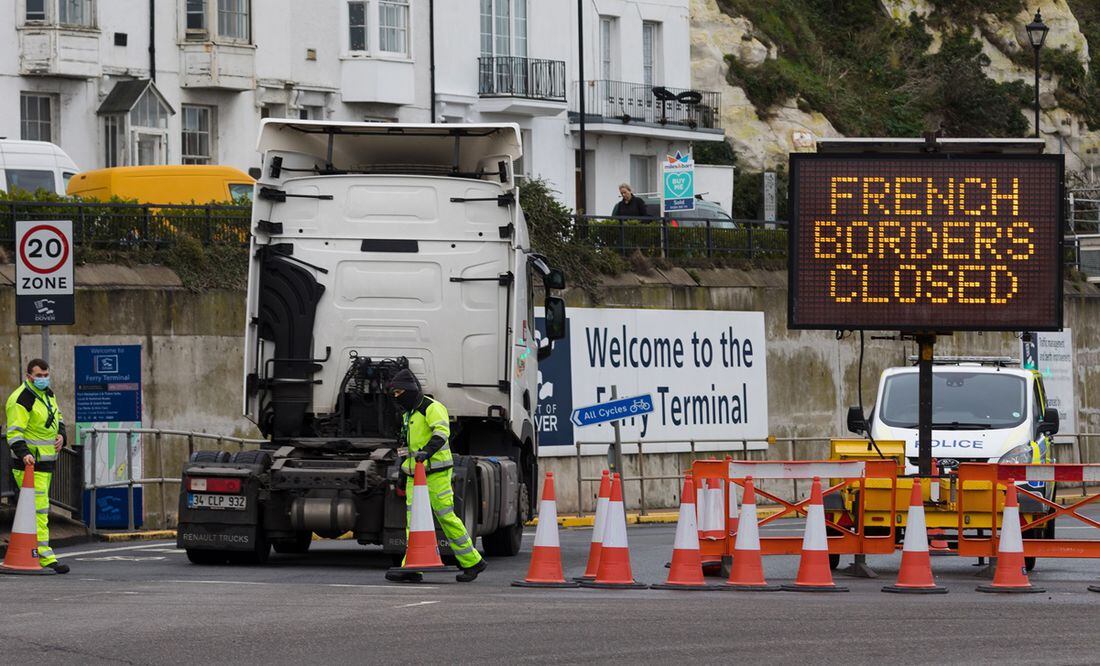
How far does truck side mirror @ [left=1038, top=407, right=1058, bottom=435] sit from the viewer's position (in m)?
22.9

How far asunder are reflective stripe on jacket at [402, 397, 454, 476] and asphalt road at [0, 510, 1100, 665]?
3.03 ft

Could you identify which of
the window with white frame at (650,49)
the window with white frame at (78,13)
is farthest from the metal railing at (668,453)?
the window with white frame at (650,49)

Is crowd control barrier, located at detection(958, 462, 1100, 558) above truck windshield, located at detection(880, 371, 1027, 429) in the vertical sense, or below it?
below

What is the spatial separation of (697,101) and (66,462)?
1358 inches

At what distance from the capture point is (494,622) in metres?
13.7

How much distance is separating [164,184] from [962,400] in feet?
53.6

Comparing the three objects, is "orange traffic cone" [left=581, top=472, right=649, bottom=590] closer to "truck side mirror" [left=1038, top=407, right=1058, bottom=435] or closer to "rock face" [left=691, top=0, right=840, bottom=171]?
"truck side mirror" [left=1038, top=407, right=1058, bottom=435]

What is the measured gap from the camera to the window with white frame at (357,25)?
155 ft

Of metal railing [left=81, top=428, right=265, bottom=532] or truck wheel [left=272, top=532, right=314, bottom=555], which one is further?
metal railing [left=81, top=428, right=265, bottom=532]

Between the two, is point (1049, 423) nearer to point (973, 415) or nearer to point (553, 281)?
point (973, 415)

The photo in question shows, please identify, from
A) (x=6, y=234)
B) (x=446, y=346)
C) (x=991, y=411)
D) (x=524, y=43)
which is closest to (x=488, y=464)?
(x=446, y=346)

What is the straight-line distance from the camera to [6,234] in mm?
27969

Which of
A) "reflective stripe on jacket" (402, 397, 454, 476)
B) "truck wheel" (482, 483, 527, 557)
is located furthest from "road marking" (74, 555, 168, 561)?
"reflective stripe on jacket" (402, 397, 454, 476)

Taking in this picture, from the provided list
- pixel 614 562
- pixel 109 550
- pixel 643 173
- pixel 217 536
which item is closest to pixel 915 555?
pixel 614 562
